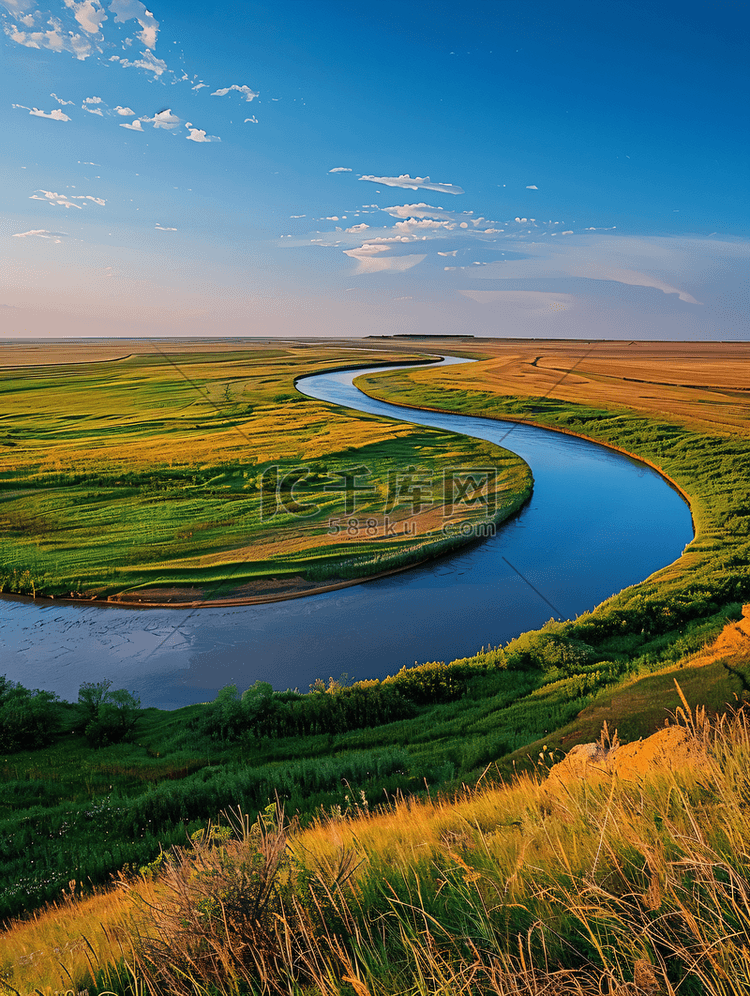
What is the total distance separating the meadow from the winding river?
54.2 inches

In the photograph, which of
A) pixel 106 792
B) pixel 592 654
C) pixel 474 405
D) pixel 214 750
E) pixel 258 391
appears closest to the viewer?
pixel 106 792

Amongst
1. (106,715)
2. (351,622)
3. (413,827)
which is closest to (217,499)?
(351,622)

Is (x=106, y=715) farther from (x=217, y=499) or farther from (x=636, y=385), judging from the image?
(x=636, y=385)

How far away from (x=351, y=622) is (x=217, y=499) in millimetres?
11393

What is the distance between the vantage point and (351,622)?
14414mm

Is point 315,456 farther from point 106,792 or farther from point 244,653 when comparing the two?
point 106,792

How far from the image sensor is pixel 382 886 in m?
3.14

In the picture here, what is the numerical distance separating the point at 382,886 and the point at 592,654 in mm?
9583

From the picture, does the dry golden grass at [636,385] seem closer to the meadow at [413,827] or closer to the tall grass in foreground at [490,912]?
the meadow at [413,827]

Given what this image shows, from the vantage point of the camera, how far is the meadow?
236cm

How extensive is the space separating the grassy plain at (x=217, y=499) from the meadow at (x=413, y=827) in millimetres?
6524

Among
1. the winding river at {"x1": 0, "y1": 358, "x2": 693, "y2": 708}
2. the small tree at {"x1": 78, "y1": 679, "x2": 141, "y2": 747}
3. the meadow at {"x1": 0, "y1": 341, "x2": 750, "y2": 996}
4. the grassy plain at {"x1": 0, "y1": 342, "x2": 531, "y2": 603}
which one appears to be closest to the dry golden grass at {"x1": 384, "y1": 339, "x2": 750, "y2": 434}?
the grassy plain at {"x1": 0, "y1": 342, "x2": 531, "y2": 603}

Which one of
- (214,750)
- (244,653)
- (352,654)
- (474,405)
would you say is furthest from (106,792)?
(474,405)

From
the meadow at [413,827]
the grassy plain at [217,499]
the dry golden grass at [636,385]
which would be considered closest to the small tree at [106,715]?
the meadow at [413,827]
